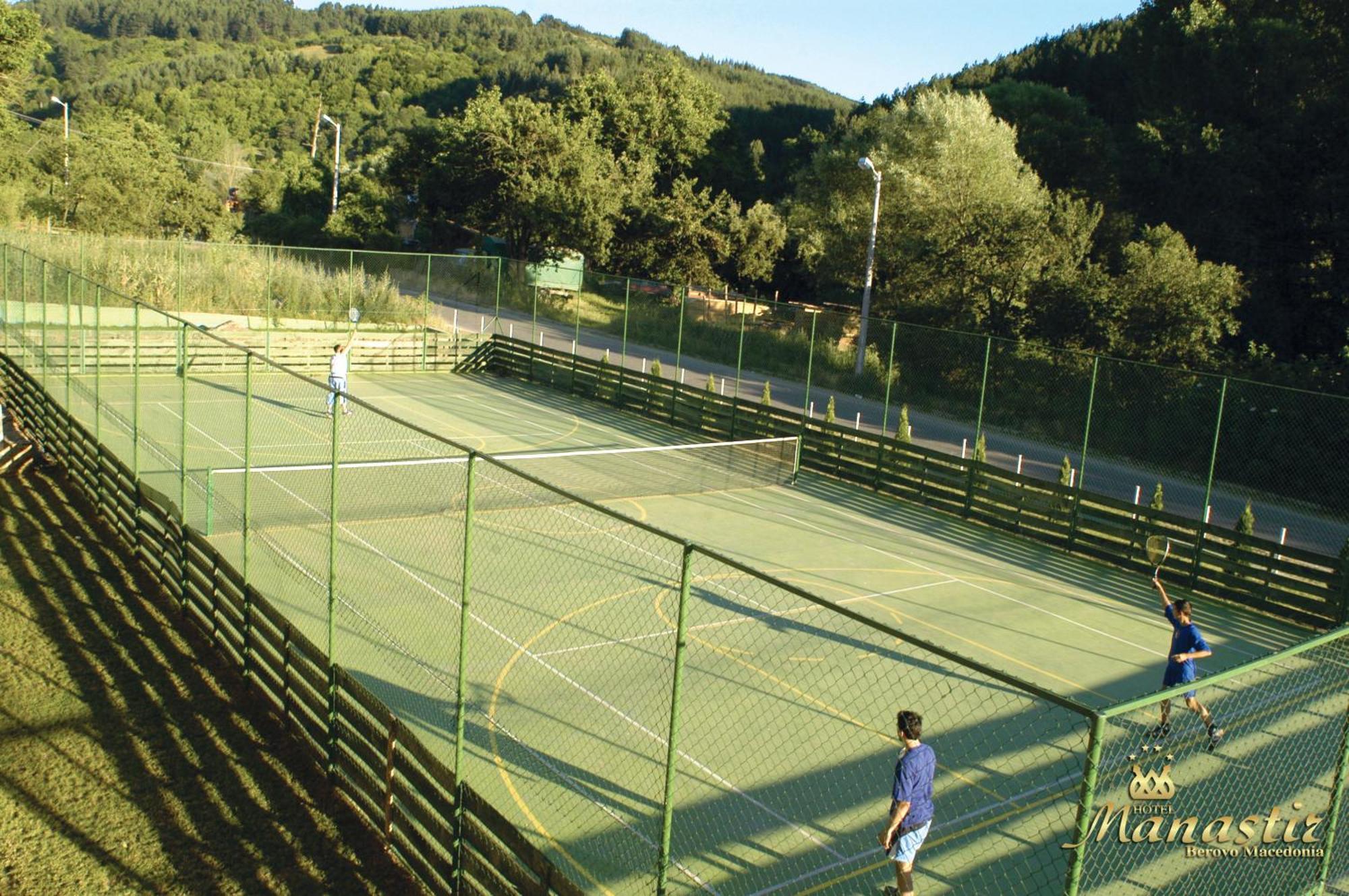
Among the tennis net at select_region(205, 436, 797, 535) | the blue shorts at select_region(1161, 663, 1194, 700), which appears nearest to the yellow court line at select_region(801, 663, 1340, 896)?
the blue shorts at select_region(1161, 663, 1194, 700)

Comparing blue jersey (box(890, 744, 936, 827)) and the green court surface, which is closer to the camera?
blue jersey (box(890, 744, 936, 827))

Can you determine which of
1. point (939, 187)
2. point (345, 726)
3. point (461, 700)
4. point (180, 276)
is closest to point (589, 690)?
point (345, 726)

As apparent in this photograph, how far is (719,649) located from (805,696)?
5.04ft

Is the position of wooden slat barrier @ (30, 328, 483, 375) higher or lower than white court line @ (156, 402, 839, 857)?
higher

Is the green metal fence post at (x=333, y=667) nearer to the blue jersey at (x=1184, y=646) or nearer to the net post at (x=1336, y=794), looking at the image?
the net post at (x=1336, y=794)

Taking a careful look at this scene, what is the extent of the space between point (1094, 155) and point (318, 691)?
48.7m

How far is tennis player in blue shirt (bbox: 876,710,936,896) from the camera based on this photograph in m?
6.75

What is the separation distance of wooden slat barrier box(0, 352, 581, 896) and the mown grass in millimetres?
260

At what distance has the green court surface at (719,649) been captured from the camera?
9.11 metres

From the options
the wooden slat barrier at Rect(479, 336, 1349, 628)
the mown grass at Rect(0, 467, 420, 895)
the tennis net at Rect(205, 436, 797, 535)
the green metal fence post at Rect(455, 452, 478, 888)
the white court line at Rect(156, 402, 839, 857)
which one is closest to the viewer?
the green metal fence post at Rect(455, 452, 478, 888)

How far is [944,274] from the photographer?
40.6 metres

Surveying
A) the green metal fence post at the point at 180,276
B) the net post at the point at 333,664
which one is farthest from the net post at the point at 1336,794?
the green metal fence post at the point at 180,276

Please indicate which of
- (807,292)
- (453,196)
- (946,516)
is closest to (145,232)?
(453,196)

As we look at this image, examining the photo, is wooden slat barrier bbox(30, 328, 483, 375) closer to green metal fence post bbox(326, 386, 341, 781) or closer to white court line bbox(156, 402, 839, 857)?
white court line bbox(156, 402, 839, 857)
